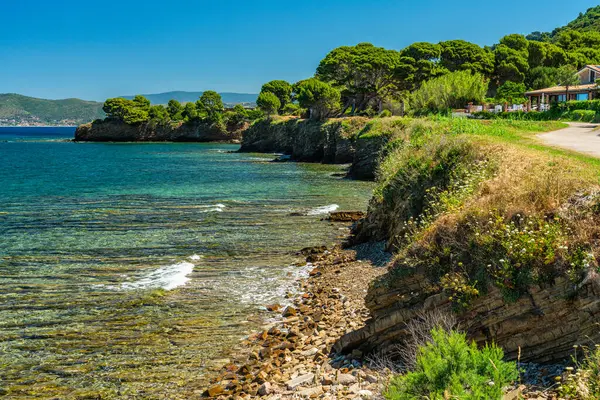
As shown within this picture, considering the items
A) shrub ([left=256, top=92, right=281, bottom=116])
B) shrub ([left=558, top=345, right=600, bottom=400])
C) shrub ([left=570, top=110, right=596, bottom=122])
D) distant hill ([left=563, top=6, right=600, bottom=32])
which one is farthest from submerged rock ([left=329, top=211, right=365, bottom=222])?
distant hill ([left=563, top=6, right=600, bottom=32])

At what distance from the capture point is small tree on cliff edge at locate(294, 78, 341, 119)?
81500 mm

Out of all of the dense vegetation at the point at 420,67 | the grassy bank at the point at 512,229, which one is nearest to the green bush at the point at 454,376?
the grassy bank at the point at 512,229

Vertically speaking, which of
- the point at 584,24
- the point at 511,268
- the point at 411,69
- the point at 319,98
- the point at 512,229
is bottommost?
the point at 511,268

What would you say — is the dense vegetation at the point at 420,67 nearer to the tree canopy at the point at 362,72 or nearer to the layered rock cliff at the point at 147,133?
the tree canopy at the point at 362,72

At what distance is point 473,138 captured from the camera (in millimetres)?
17156

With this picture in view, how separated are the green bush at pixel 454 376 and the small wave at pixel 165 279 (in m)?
11.9

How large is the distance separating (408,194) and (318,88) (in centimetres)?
6580

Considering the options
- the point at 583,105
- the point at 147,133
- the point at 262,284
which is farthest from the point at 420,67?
the point at 147,133

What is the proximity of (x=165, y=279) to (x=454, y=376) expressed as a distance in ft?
44.7

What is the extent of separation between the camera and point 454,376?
21.0ft

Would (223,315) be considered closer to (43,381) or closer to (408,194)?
(43,381)

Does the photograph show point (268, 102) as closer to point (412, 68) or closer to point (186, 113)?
point (412, 68)

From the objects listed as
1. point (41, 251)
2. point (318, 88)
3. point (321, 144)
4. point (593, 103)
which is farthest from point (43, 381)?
point (318, 88)

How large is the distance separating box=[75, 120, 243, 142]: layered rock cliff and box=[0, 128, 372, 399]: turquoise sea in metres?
108
